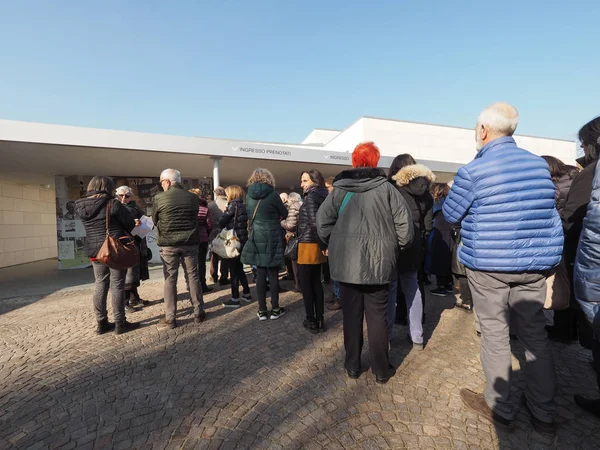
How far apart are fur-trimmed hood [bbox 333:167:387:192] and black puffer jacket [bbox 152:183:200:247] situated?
7.30 ft

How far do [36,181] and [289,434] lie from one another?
44.5 feet

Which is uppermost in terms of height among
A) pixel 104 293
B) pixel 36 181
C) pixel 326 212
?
pixel 36 181

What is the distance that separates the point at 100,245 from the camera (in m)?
3.57

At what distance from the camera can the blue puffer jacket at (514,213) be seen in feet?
6.01

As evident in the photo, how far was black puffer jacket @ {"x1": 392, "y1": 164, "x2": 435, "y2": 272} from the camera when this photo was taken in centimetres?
296

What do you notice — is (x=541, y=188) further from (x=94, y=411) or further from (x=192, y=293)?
(x=192, y=293)

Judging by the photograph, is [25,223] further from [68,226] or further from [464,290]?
[464,290]

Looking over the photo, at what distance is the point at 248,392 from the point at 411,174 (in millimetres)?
2573

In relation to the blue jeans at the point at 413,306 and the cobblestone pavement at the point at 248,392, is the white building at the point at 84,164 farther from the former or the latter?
the blue jeans at the point at 413,306

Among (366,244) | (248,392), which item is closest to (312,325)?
(248,392)

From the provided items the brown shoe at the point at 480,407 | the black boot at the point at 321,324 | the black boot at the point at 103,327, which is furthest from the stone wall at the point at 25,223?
the brown shoe at the point at 480,407

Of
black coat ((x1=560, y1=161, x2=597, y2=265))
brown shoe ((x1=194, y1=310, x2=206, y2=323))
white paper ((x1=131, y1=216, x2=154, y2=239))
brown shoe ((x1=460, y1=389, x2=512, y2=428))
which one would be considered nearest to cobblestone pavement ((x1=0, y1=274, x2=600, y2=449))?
brown shoe ((x1=460, y1=389, x2=512, y2=428))

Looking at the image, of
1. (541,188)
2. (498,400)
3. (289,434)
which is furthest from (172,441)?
(541,188)

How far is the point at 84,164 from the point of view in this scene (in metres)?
8.29
